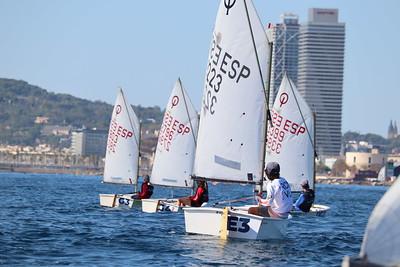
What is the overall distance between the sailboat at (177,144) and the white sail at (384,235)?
3473 centimetres

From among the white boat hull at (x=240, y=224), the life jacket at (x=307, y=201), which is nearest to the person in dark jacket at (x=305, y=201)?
the life jacket at (x=307, y=201)

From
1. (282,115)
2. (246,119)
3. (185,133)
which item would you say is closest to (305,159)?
(282,115)

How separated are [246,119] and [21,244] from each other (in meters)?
7.51

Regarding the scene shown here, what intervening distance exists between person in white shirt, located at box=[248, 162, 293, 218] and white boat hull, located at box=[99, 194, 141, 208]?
18937mm

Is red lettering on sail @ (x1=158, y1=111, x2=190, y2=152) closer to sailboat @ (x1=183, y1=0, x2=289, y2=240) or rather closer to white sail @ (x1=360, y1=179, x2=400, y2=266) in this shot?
sailboat @ (x1=183, y1=0, x2=289, y2=240)

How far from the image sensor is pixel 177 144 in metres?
54.4

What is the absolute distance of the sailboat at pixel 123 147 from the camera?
60.4 metres

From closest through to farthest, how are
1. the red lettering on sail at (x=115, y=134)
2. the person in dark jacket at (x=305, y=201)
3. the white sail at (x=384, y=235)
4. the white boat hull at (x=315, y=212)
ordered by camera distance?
the white sail at (x=384, y=235), the person in dark jacket at (x=305, y=201), the white boat hull at (x=315, y=212), the red lettering on sail at (x=115, y=134)

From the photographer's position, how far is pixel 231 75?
109 feet

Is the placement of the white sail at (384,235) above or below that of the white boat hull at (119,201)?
Result: below

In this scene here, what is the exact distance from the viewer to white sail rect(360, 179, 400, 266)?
17.3 meters

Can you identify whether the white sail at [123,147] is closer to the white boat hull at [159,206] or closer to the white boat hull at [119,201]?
the white boat hull at [119,201]

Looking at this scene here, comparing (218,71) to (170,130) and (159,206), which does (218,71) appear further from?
(170,130)

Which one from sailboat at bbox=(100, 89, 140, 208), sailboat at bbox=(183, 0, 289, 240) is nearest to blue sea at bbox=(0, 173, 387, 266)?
sailboat at bbox=(183, 0, 289, 240)
